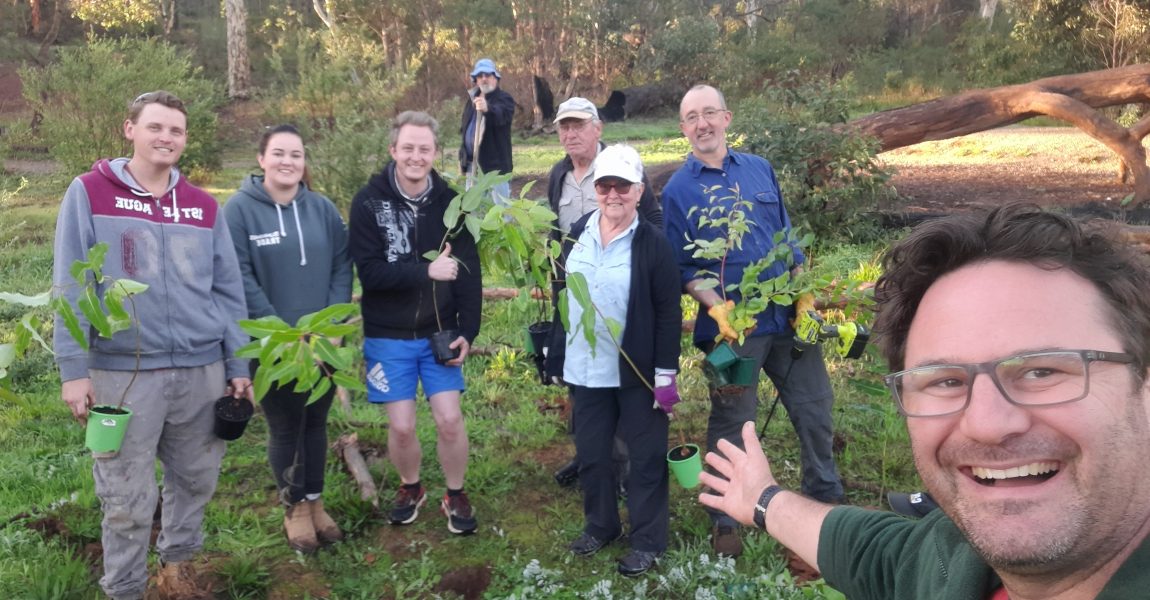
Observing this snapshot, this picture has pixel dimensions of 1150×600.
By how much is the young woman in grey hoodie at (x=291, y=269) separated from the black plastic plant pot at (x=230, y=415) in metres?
0.31

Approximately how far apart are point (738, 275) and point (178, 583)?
256cm

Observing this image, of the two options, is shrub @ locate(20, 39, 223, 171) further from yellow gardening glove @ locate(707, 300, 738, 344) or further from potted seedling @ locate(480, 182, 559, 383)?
yellow gardening glove @ locate(707, 300, 738, 344)

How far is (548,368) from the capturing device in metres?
3.98

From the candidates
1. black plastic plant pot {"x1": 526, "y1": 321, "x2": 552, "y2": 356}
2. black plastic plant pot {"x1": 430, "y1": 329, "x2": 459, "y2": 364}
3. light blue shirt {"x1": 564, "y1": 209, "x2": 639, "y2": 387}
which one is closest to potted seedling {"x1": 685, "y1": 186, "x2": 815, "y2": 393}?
light blue shirt {"x1": 564, "y1": 209, "x2": 639, "y2": 387}

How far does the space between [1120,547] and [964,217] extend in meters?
0.53

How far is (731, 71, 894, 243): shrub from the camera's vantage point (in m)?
8.44

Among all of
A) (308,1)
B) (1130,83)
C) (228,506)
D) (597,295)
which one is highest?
(308,1)

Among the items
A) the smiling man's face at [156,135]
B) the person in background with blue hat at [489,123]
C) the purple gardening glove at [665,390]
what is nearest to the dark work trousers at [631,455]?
the purple gardening glove at [665,390]

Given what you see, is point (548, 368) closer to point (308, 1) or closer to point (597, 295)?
point (597, 295)

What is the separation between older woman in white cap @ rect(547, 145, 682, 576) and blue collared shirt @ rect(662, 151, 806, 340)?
0.77 feet

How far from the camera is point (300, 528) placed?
3900mm

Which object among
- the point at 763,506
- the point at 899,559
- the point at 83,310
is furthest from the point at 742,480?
the point at 83,310

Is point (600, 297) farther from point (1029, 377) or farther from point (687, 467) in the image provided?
point (1029, 377)

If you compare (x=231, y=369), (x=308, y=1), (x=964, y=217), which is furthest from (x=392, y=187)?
(x=308, y=1)
